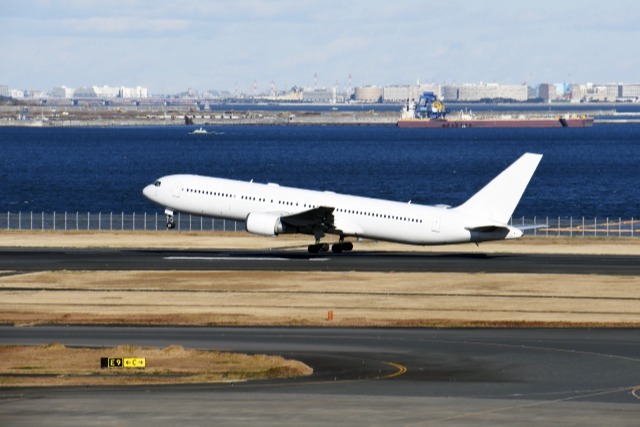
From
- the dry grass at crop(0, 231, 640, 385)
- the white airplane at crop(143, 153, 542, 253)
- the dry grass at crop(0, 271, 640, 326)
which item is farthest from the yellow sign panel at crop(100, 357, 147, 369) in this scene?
the white airplane at crop(143, 153, 542, 253)

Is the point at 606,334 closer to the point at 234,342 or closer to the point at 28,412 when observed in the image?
the point at 234,342

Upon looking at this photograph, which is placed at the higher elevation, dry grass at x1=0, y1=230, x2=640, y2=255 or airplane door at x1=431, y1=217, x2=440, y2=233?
airplane door at x1=431, y1=217, x2=440, y2=233

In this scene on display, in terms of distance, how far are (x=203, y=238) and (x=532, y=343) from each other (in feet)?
178

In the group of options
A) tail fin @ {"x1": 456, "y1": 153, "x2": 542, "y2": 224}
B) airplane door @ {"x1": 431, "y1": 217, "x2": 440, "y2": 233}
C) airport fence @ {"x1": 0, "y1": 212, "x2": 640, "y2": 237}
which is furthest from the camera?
airport fence @ {"x1": 0, "y1": 212, "x2": 640, "y2": 237}

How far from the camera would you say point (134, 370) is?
143 feet

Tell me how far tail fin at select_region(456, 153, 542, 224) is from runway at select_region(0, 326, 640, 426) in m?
27.5

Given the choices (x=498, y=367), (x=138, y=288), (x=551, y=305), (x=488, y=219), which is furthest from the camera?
(x=488, y=219)

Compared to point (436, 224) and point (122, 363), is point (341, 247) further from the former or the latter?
point (122, 363)

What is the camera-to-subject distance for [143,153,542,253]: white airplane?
269ft

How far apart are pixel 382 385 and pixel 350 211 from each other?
45648mm

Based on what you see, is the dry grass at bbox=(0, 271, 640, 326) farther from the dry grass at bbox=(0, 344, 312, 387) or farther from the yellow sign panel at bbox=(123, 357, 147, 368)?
the yellow sign panel at bbox=(123, 357, 147, 368)

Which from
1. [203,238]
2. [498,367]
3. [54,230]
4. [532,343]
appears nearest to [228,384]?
[498,367]

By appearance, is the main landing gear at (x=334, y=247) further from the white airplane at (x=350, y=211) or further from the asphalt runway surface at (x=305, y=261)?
the asphalt runway surface at (x=305, y=261)

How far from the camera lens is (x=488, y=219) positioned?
3223 inches
